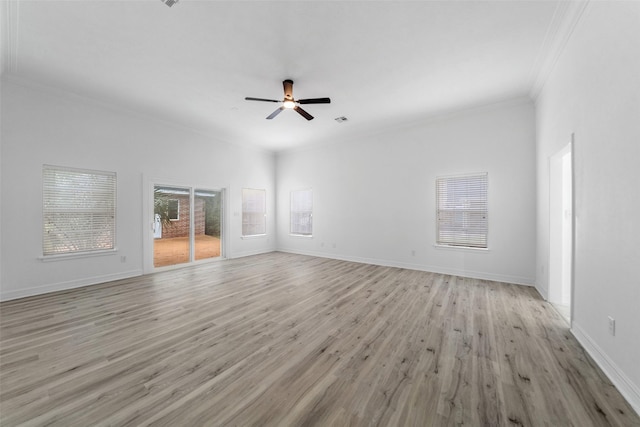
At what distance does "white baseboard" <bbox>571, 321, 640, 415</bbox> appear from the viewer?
1.65 m

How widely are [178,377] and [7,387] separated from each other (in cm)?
121

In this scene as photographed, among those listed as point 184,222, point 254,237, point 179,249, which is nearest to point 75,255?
point 179,249

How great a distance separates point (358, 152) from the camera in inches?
252

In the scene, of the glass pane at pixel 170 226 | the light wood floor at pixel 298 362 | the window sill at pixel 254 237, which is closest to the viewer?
the light wood floor at pixel 298 362

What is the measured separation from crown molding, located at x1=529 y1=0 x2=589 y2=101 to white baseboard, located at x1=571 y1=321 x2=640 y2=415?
3129mm

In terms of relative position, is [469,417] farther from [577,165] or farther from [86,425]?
[577,165]

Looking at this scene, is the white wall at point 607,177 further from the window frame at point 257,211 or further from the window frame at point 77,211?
the window frame at point 77,211

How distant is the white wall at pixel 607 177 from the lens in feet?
5.62

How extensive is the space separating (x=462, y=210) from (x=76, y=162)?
721cm

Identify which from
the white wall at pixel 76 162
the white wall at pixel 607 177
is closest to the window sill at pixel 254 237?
the white wall at pixel 76 162

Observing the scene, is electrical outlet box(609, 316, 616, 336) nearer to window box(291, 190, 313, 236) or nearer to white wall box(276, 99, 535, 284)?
white wall box(276, 99, 535, 284)

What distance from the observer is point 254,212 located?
24.9 ft

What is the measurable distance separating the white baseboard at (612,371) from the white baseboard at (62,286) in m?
6.71

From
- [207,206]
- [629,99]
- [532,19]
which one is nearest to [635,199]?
[629,99]
